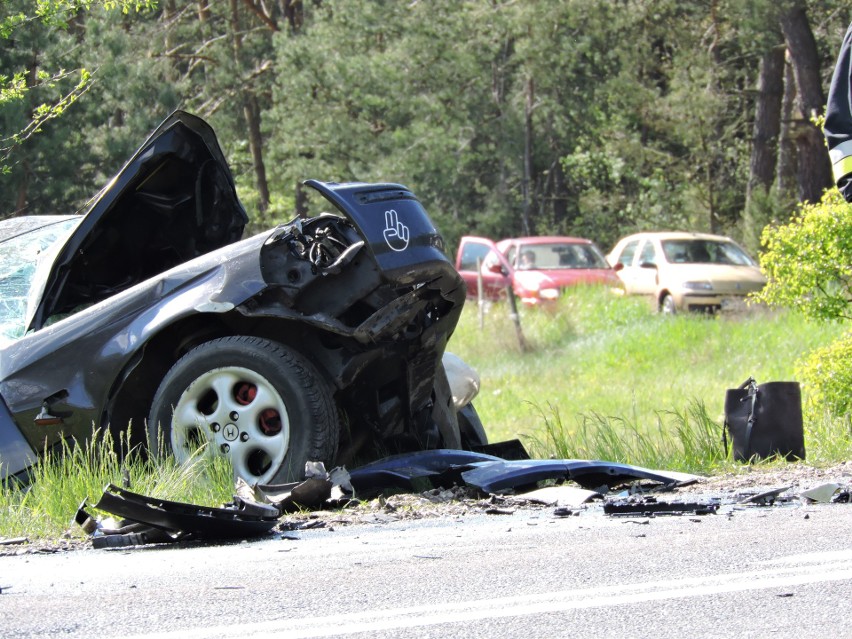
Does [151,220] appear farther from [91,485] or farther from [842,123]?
[842,123]

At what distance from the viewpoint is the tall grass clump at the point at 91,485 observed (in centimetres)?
586

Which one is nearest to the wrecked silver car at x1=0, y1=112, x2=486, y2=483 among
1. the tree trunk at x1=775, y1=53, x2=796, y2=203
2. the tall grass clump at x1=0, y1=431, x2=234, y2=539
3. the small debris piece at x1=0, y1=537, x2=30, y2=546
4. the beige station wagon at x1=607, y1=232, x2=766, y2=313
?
the tall grass clump at x1=0, y1=431, x2=234, y2=539

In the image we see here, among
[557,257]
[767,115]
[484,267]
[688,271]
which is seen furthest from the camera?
[767,115]

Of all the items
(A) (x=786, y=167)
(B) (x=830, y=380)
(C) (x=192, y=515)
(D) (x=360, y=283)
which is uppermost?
(A) (x=786, y=167)

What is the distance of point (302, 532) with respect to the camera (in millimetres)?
5484

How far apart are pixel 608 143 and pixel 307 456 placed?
114 ft

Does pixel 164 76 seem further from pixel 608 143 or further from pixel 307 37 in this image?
pixel 608 143

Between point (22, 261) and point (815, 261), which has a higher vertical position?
point (22, 261)

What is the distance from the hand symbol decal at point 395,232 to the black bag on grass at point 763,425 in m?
2.10

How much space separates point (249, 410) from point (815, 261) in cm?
429

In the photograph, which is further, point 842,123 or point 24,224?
→ point 24,224

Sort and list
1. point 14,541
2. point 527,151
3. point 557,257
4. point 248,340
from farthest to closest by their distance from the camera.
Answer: point 527,151 → point 557,257 → point 248,340 → point 14,541

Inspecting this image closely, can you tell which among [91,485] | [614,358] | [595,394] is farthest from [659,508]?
[614,358]

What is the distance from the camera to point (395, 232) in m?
6.46
